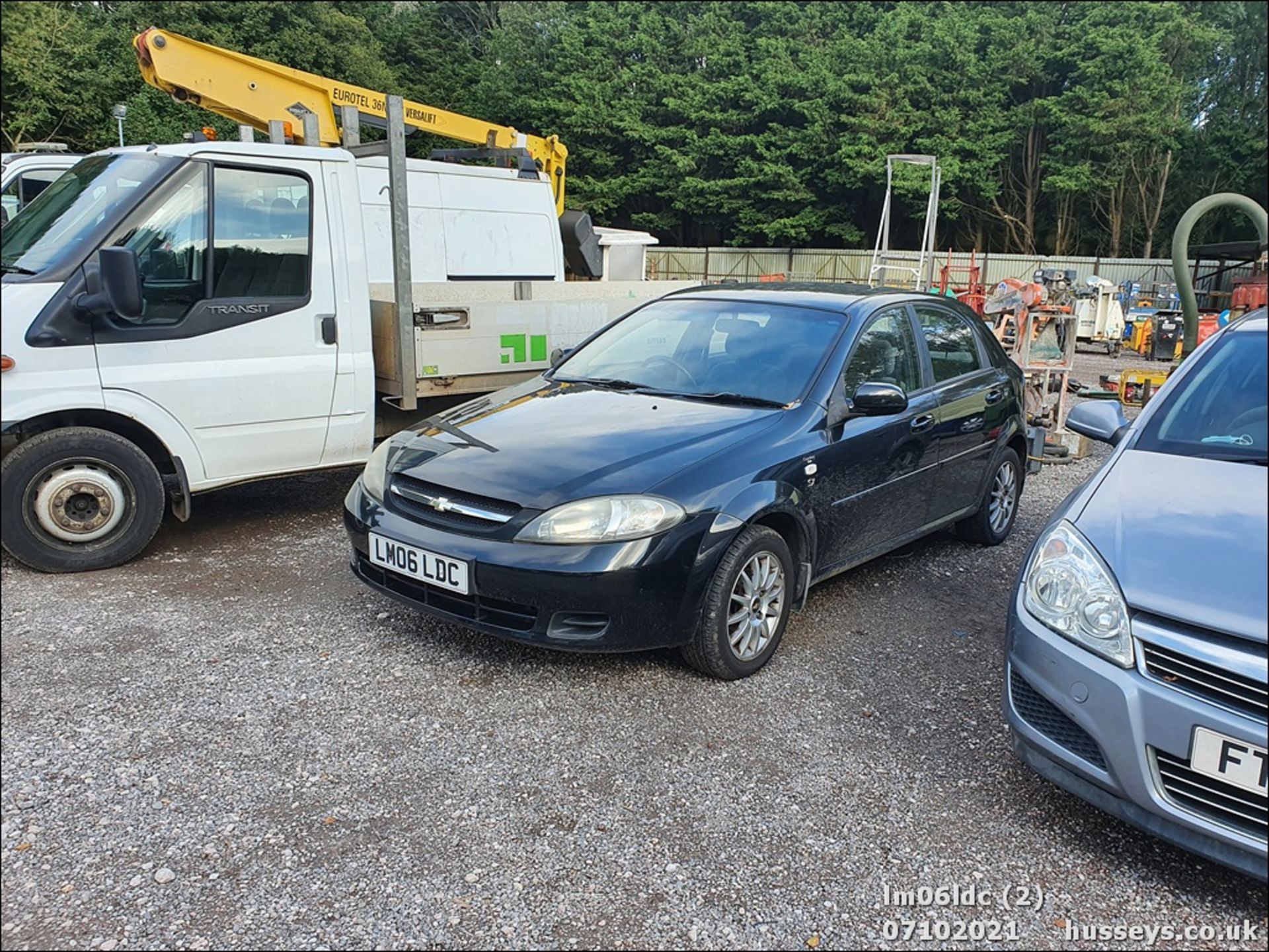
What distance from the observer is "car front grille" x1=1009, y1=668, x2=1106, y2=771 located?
2.54 meters

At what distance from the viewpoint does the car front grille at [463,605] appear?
134 inches

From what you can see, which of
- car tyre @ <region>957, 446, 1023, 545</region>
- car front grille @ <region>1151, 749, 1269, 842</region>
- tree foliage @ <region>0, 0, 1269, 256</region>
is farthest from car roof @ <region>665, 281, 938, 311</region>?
tree foliage @ <region>0, 0, 1269, 256</region>

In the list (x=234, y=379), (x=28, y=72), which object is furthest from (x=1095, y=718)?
(x=234, y=379)

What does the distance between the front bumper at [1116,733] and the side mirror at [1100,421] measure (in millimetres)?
1172

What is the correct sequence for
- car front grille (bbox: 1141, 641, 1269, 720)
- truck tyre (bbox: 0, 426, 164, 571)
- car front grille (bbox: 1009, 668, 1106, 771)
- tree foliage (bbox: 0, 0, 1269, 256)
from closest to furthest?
1. car front grille (bbox: 1141, 641, 1269, 720)
2. car front grille (bbox: 1009, 668, 1106, 771)
3. truck tyre (bbox: 0, 426, 164, 571)
4. tree foliage (bbox: 0, 0, 1269, 256)

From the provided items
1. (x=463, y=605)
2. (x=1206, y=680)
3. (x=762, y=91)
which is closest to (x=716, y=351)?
(x=463, y=605)

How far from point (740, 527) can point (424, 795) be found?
1524 millimetres

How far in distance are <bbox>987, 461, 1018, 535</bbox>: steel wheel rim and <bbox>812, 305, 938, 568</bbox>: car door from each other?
1016 mm

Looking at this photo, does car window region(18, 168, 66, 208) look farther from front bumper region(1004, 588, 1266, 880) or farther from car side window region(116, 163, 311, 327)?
front bumper region(1004, 588, 1266, 880)

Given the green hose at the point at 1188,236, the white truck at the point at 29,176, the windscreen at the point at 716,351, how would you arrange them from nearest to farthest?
the green hose at the point at 1188,236 < the windscreen at the point at 716,351 < the white truck at the point at 29,176

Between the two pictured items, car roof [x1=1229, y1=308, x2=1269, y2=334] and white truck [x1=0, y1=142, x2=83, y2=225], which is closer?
car roof [x1=1229, y1=308, x2=1269, y2=334]

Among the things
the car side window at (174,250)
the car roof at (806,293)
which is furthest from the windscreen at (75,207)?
the car roof at (806,293)

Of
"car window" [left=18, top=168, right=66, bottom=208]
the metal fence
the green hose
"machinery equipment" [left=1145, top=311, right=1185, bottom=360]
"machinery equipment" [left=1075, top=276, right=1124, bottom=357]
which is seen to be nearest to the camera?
the green hose

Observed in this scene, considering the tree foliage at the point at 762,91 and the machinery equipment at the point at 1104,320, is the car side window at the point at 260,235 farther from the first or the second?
the machinery equipment at the point at 1104,320
